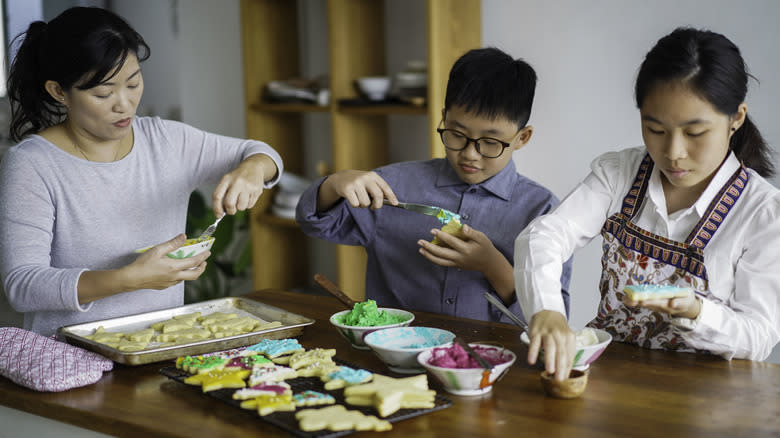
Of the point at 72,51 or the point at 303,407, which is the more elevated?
the point at 72,51

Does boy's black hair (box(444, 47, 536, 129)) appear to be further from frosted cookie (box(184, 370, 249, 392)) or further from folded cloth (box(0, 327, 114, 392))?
folded cloth (box(0, 327, 114, 392))

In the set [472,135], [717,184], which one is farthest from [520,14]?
[717,184]

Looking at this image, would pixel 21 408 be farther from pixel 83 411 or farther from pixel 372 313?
pixel 372 313

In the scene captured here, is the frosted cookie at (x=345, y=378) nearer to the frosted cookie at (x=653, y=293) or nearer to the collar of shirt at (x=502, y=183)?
the frosted cookie at (x=653, y=293)

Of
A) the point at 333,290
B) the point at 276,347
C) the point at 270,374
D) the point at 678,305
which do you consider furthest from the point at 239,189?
the point at 678,305

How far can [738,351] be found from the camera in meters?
1.42

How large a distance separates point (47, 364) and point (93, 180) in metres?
0.56

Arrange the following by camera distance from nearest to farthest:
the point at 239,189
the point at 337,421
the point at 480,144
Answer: the point at 337,421
the point at 239,189
the point at 480,144

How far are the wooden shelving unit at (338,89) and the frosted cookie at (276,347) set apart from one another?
5.38ft

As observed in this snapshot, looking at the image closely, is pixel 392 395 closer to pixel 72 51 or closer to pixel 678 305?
pixel 678 305

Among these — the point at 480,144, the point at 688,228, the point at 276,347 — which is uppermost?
the point at 480,144

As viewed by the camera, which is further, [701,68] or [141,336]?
[141,336]

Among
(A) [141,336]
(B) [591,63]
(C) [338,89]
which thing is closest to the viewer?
(A) [141,336]

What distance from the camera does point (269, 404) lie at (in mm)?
1202
